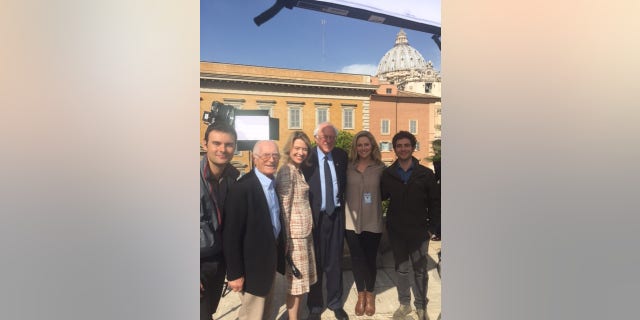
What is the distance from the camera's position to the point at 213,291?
6.37 feet

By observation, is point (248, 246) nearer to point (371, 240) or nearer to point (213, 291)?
point (213, 291)

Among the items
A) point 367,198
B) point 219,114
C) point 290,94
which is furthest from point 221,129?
point 367,198

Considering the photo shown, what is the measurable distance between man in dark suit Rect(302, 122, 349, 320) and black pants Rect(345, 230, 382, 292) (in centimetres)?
10

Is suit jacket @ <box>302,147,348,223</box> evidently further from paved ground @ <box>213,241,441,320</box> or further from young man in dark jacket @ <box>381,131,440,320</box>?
paved ground @ <box>213,241,441,320</box>

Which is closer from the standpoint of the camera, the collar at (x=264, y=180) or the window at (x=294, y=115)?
the collar at (x=264, y=180)

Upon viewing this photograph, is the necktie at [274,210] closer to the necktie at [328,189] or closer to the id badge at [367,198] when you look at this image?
the necktie at [328,189]

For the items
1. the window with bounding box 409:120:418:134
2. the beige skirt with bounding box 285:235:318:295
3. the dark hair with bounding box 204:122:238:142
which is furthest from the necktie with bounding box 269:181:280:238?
the window with bounding box 409:120:418:134

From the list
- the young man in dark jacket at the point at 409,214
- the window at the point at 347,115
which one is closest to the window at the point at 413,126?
the young man in dark jacket at the point at 409,214

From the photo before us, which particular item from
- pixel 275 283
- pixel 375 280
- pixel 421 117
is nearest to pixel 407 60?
pixel 421 117

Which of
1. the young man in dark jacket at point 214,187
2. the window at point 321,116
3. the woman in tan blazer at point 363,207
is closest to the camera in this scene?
the young man in dark jacket at point 214,187

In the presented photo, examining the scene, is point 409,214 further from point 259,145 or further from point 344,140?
point 259,145

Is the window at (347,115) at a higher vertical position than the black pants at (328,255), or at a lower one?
higher

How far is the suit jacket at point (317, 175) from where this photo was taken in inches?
82.1
